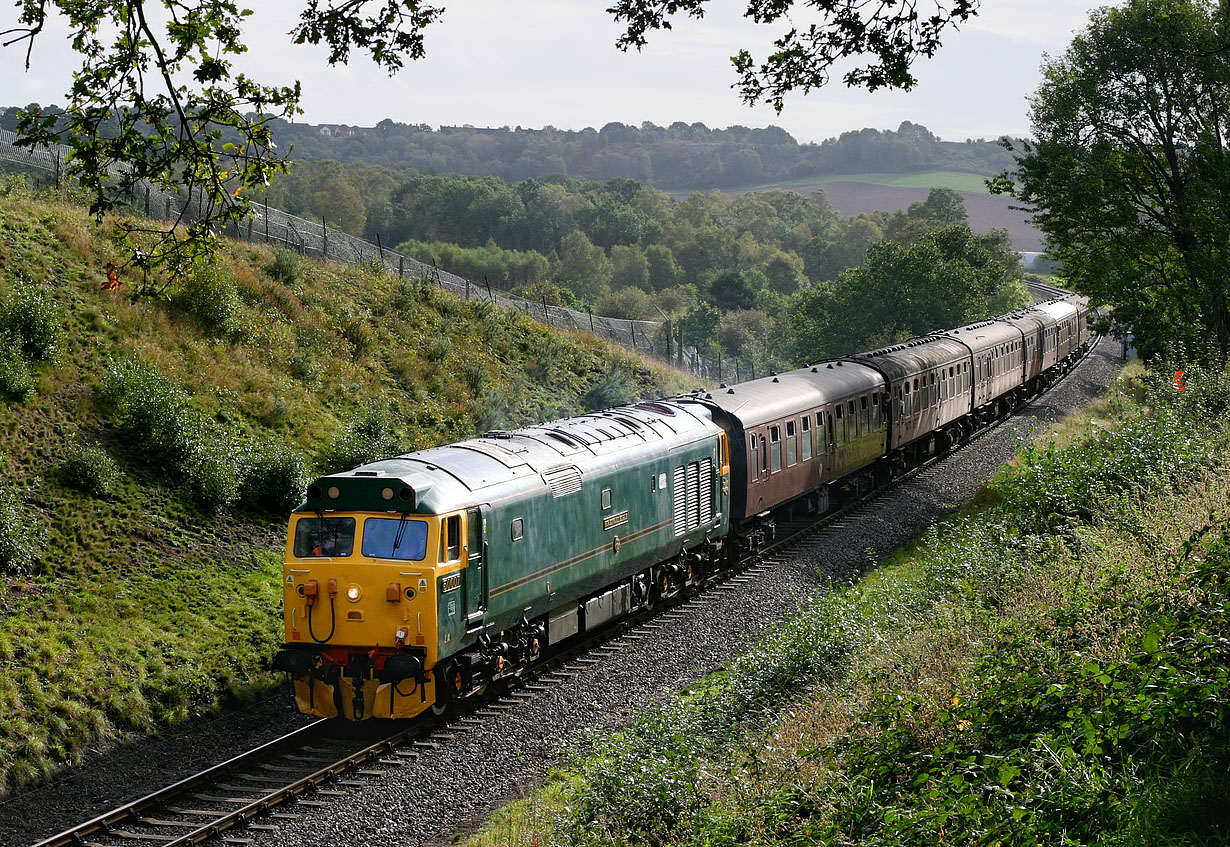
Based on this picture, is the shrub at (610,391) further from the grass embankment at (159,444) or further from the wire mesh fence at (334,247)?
the wire mesh fence at (334,247)

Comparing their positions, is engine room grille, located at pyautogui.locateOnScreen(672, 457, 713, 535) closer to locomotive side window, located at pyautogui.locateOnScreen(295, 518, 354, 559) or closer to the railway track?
the railway track

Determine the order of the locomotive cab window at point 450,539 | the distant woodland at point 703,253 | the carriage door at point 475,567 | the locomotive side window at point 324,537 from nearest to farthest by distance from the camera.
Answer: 1. the locomotive cab window at point 450,539
2. the locomotive side window at point 324,537
3. the carriage door at point 475,567
4. the distant woodland at point 703,253

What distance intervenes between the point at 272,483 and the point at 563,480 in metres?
8.06

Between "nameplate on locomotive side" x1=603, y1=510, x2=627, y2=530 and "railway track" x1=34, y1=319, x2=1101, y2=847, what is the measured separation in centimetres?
200

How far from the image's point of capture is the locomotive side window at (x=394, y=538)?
13688 mm

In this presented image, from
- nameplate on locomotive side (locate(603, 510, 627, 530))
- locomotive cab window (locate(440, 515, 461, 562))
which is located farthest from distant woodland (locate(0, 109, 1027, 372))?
locomotive cab window (locate(440, 515, 461, 562))

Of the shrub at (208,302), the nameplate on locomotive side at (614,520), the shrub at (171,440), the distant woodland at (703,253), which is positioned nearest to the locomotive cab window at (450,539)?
the nameplate on locomotive side at (614,520)

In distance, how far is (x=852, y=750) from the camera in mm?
9914

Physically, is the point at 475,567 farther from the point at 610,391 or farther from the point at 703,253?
the point at 703,253

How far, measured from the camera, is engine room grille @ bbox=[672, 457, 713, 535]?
20.0 meters

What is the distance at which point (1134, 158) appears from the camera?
3459 cm

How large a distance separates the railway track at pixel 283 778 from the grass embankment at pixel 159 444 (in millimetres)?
2288

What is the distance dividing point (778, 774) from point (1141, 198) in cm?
3081

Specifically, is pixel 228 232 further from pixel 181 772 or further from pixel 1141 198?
pixel 1141 198
